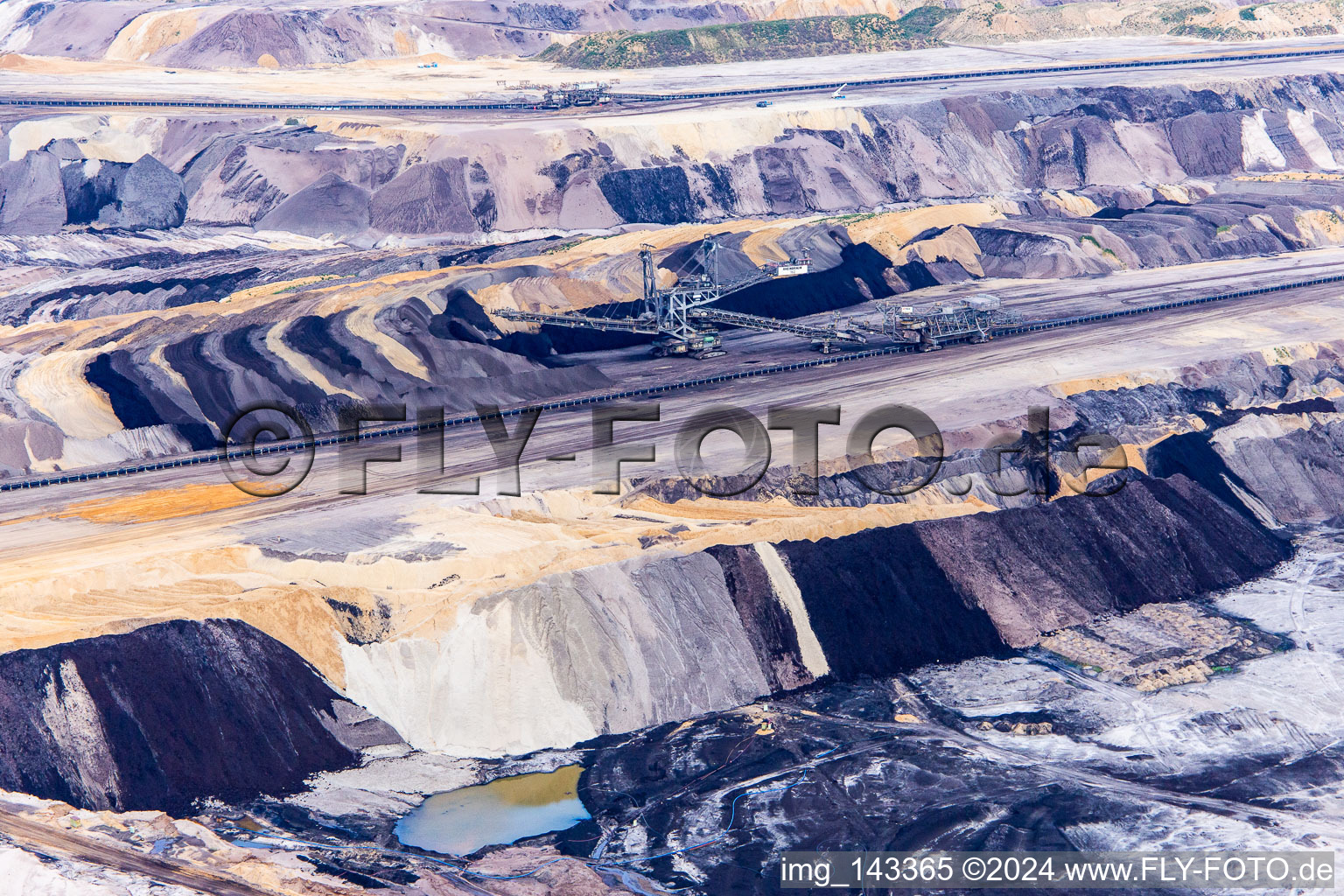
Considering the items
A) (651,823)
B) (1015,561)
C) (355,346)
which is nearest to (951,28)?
(355,346)

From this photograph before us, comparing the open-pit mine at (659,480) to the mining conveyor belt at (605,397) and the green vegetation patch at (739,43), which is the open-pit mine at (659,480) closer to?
the mining conveyor belt at (605,397)

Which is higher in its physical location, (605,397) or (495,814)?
(605,397)

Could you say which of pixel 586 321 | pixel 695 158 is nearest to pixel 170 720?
pixel 586 321

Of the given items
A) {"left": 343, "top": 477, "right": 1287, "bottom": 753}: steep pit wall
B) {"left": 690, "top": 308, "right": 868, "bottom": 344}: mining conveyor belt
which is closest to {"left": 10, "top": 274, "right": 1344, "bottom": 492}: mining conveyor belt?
{"left": 690, "top": 308, "right": 868, "bottom": 344}: mining conveyor belt

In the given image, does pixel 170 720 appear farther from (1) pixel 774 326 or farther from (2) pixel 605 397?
(1) pixel 774 326

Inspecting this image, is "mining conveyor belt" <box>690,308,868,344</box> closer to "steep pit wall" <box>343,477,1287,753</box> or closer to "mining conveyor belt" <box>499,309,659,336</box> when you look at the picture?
"mining conveyor belt" <box>499,309,659,336</box>

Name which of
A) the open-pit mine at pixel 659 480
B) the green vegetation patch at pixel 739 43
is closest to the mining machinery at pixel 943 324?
the open-pit mine at pixel 659 480

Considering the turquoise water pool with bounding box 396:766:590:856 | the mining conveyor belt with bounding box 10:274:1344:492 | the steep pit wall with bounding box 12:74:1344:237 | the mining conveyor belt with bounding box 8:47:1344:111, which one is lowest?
the turquoise water pool with bounding box 396:766:590:856
